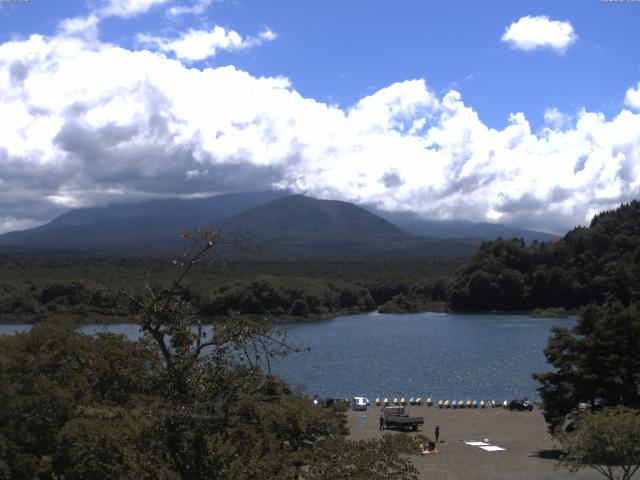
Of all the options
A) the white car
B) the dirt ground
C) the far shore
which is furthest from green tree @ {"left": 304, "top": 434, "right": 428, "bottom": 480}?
the far shore

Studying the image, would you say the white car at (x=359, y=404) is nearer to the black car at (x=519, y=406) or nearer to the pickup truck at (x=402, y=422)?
the black car at (x=519, y=406)

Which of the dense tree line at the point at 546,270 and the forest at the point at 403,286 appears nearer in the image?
the forest at the point at 403,286

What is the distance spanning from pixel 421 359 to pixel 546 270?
51.6 meters

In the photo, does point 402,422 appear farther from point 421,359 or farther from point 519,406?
point 421,359

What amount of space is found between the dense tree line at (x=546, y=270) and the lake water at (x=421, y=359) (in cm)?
1420

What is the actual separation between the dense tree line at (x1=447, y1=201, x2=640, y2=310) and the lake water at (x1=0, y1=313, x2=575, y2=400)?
14.2 m

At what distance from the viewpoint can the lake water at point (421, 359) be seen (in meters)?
47.2

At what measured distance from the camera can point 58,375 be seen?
15109 millimetres

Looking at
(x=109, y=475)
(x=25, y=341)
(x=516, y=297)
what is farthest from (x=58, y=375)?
(x=516, y=297)

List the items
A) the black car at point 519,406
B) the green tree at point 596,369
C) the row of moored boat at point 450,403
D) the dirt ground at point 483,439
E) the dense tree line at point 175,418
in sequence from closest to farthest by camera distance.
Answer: the dense tree line at point 175,418, the dirt ground at point 483,439, the green tree at point 596,369, the black car at point 519,406, the row of moored boat at point 450,403

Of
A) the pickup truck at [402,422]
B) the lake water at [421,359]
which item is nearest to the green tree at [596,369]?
the pickup truck at [402,422]

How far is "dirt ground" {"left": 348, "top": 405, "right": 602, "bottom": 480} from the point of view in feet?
71.8

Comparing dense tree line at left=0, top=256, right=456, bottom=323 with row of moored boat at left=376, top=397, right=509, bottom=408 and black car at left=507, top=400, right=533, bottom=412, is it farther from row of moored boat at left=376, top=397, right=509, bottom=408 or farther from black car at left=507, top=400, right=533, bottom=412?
black car at left=507, top=400, right=533, bottom=412

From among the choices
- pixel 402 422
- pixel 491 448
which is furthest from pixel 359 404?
pixel 491 448
